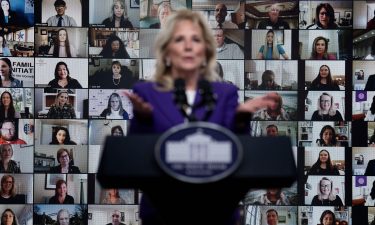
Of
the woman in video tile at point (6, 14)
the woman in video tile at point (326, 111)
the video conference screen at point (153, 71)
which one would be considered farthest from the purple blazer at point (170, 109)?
the woman in video tile at point (6, 14)

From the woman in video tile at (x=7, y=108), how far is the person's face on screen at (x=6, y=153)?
0.17 m

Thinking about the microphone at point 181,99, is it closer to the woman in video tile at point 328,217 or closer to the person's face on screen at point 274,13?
the person's face on screen at point 274,13

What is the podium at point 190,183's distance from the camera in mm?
1629

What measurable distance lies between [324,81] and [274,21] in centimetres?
43

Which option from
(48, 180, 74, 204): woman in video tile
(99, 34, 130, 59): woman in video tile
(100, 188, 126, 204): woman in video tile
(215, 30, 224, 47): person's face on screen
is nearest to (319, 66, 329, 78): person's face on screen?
(215, 30, 224, 47): person's face on screen

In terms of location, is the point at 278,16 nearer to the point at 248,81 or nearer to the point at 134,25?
the point at 248,81

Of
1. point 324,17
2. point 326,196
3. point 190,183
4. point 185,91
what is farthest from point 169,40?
point 326,196

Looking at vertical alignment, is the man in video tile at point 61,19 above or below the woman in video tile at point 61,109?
above

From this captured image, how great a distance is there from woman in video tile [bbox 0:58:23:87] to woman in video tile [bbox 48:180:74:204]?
60 cm

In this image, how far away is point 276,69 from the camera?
12.4 ft

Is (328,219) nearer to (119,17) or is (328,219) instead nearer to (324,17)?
(324,17)

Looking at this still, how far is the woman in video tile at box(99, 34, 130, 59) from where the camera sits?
12.4ft

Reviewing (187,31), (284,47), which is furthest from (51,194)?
(187,31)

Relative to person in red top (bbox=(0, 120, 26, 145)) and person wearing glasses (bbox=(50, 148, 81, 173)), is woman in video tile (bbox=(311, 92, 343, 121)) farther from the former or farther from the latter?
person in red top (bbox=(0, 120, 26, 145))
